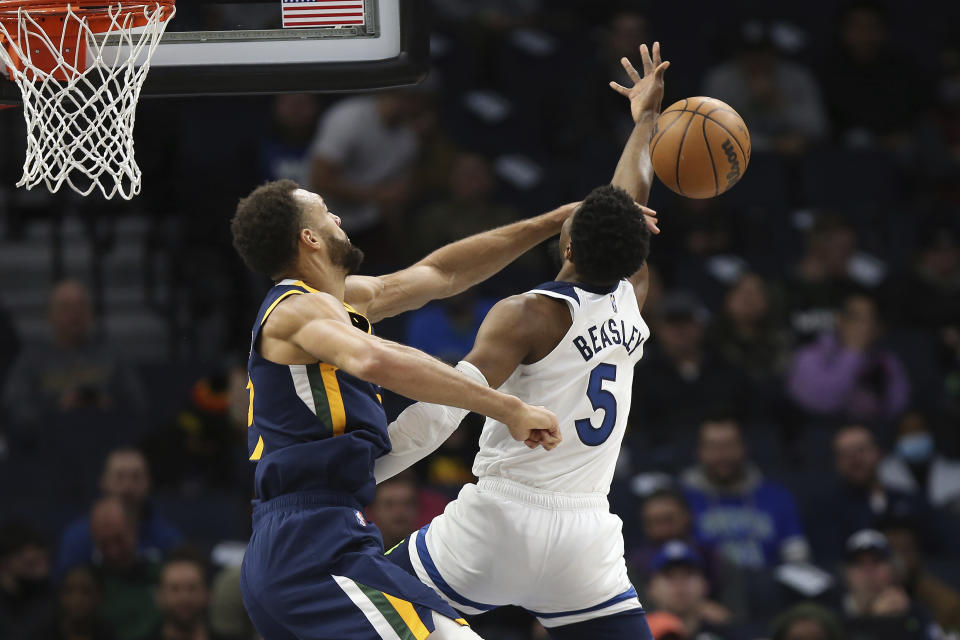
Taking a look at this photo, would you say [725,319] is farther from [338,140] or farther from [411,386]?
[411,386]

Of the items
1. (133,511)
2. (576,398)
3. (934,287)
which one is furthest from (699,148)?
(934,287)

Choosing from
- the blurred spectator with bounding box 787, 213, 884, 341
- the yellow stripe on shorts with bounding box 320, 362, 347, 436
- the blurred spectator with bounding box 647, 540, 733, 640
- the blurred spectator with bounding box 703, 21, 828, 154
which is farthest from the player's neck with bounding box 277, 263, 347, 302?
the blurred spectator with bounding box 703, 21, 828, 154

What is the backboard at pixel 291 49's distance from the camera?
509cm

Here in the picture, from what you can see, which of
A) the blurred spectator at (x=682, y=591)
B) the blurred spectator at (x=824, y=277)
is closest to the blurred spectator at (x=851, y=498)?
the blurred spectator at (x=682, y=591)

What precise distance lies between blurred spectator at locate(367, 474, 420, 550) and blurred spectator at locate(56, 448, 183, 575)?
1240 millimetres

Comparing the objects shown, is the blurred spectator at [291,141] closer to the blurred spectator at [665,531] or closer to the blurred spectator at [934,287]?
the blurred spectator at [665,531]

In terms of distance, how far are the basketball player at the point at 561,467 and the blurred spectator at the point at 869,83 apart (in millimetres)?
7346

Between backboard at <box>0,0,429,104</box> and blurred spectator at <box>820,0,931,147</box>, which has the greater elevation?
backboard at <box>0,0,429,104</box>

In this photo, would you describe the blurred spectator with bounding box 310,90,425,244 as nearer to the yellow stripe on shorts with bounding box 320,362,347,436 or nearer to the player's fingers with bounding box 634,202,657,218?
the player's fingers with bounding box 634,202,657,218

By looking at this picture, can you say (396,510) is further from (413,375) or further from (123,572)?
(413,375)

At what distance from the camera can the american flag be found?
5156 millimetres

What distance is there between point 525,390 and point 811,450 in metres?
4.78

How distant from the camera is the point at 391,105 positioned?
972 cm

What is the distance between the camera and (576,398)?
4539 millimetres
